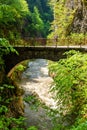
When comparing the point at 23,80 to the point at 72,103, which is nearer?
the point at 72,103

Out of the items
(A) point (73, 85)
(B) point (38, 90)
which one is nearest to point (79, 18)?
(B) point (38, 90)

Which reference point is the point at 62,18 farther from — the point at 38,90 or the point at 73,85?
the point at 73,85

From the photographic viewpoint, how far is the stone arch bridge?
24.4 metres

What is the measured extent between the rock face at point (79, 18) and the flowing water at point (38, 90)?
7232mm

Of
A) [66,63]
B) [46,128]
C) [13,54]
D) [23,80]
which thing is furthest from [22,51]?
[23,80]

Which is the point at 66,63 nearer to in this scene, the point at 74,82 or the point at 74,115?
the point at 74,82

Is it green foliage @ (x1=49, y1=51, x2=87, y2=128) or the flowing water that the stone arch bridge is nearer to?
the flowing water

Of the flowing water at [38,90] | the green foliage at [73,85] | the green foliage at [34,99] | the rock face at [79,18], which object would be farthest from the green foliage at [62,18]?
the green foliage at [34,99]

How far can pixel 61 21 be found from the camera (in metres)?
40.8

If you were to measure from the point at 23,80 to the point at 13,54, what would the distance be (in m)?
12.8

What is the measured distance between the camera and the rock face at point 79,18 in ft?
117

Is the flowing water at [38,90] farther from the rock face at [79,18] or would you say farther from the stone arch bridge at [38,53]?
the rock face at [79,18]

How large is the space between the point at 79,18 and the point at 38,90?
1061 centimetres

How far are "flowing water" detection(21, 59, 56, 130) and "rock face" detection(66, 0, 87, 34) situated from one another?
23.7 ft
